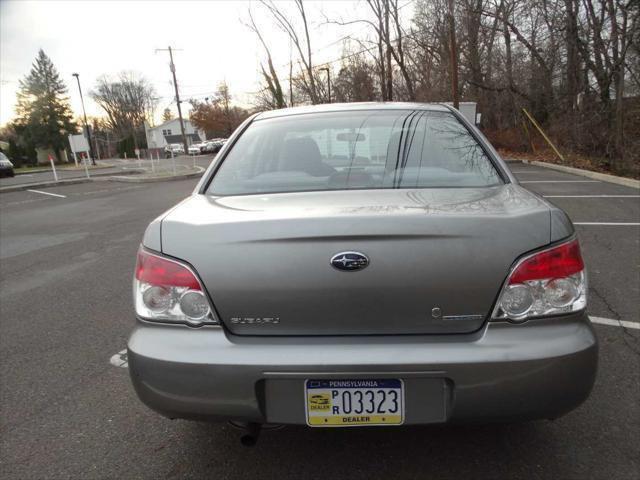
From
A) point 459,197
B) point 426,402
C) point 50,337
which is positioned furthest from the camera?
point 50,337

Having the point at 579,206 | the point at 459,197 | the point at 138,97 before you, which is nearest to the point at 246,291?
the point at 459,197

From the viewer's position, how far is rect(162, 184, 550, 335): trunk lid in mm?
1584

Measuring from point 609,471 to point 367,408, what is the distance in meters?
1.14

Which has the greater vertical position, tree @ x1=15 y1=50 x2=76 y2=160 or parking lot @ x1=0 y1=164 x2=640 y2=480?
tree @ x1=15 y1=50 x2=76 y2=160

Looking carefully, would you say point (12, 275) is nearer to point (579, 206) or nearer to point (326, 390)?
point (326, 390)

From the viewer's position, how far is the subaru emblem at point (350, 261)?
1.58 meters

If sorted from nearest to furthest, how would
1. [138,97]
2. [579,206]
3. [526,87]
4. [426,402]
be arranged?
[426,402], [579,206], [526,87], [138,97]

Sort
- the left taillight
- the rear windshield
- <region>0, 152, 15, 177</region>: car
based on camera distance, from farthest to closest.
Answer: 1. <region>0, 152, 15, 177</region>: car
2. the rear windshield
3. the left taillight

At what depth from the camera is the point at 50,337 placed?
365 cm

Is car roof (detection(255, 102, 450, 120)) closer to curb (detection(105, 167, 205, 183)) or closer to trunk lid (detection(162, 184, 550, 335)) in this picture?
trunk lid (detection(162, 184, 550, 335))

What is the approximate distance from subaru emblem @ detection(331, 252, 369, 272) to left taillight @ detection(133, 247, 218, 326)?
503mm

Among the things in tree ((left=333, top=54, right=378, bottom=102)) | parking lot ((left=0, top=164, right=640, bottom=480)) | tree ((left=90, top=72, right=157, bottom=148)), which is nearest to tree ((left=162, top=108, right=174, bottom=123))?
tree ((left=90, top=72, right=157, bottom=148))

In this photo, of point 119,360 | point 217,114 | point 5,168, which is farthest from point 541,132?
point 217,114

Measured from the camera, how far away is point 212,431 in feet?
7.57
